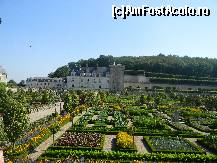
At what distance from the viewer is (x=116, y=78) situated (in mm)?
132500

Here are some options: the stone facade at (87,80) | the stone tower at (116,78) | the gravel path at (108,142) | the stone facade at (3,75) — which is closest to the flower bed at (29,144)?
the gravel path at (108,142)

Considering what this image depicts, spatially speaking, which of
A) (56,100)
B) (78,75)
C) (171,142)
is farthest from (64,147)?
(78,75)

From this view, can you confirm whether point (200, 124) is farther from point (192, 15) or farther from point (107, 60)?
point (107, 60)

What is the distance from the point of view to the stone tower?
433 feet

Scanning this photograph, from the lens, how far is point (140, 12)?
20.2 metres

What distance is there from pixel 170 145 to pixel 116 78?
10173 centimetres

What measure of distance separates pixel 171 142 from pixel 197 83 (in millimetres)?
109713

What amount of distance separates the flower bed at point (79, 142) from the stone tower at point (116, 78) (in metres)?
98.1

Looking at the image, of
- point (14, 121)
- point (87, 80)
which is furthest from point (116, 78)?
point (14, 121)

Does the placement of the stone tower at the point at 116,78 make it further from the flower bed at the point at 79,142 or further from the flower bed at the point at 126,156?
the flower bed at the point at 126,156

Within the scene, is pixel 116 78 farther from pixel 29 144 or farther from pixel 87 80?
pixel 29 144

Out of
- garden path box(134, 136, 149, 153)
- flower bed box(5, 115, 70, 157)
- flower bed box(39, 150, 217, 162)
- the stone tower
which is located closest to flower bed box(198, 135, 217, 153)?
flower bed box(39, 150, 217, 162)

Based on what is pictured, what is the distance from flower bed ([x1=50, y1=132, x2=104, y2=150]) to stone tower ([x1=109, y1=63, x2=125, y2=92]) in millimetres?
98058

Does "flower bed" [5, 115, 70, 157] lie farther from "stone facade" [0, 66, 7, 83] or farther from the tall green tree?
"stone facade" [0, 66, 7, 83]
